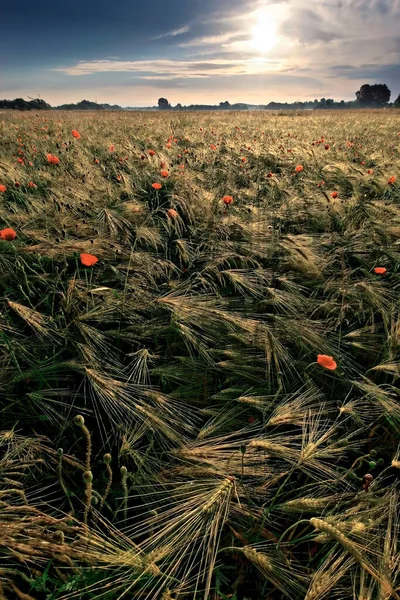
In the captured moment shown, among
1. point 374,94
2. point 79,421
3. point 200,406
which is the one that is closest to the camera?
point 79,421

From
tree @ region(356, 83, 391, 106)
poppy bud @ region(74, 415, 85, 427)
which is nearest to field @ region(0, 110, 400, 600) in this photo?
poppy bud @ region(74, 415, 85, 427)

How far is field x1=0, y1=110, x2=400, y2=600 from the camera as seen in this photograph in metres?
0.95

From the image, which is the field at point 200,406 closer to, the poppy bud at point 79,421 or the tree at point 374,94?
the poppy bud at point 79,421

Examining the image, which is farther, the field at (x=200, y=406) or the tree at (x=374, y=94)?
the tree at (x=374, y=94)

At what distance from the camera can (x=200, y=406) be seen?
1515 mm

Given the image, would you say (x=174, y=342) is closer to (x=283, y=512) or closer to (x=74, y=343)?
(x=74, y=343)

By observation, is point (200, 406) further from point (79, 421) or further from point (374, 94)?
point (374, 94)

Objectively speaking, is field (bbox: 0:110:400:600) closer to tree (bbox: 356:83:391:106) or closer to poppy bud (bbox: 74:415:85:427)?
poppy bud (bbox: 74:415:85:427)

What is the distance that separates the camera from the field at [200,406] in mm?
952

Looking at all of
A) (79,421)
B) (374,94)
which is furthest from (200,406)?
(374,94)

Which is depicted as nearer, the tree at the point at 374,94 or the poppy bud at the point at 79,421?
the poppy bud at the point at 79,421

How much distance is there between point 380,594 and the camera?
839 mm

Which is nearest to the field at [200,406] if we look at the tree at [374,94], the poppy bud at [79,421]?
the poppy bud at [79,421]

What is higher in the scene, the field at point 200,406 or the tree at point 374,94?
the tree at point 374,94
